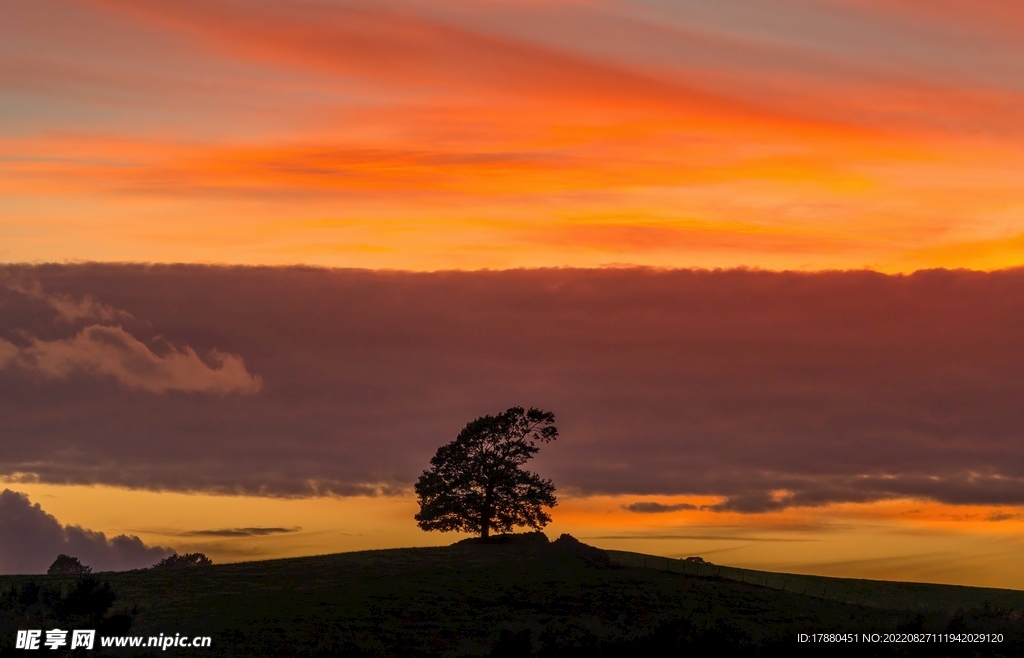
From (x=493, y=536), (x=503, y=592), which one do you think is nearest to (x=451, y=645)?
A: (x=503, y=592)

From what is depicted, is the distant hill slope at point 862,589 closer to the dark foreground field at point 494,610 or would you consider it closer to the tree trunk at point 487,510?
the dark foreground field at point 494,610

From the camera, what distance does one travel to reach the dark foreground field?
59.8 meters

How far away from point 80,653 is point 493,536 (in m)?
44.8

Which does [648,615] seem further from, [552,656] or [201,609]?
[201,609]

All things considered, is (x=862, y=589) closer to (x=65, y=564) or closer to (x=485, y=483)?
(x=485, y=483)

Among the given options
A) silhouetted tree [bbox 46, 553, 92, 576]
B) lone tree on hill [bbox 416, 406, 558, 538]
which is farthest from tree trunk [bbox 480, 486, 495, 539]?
silhouetted tree [bbox 46, 553, 92, 576]

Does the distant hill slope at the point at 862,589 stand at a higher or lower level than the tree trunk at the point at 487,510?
lower

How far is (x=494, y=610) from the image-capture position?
226 feet

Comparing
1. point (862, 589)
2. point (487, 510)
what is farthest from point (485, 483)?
point (862, 589)

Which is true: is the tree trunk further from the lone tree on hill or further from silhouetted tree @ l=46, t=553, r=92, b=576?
silhouetted tree @ l=46, t=553, r=92, b=576

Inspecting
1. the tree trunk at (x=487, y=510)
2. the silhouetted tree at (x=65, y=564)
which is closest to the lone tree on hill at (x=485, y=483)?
the tree trunk at (x=487, y=510)

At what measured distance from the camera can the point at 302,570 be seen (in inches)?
3179

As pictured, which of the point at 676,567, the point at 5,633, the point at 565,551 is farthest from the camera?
the point at 676,567

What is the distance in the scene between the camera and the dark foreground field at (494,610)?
59.8 meters
